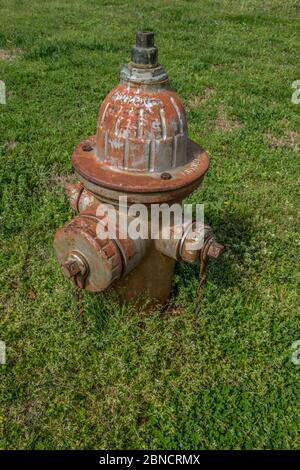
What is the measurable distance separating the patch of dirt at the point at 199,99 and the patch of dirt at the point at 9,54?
3157 mm

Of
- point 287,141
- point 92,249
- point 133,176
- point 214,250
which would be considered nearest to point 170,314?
point 214,250

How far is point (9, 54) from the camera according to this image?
25.9 feet

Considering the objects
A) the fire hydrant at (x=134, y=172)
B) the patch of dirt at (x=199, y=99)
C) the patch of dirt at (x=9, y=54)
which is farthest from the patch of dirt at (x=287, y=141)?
the patch of dirt at (x=9, y=54)

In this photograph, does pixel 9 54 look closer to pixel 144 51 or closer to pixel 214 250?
pixel 144 51

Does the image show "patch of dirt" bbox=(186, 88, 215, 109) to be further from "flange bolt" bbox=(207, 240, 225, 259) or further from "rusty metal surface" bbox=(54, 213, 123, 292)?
"rusty metal surface" bbox=(54, 213, 123, 292)

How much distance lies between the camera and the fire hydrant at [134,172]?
2.48m

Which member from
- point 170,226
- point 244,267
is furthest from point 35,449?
point 244,267

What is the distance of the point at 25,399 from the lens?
114 inches

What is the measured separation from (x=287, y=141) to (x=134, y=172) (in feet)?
12.9

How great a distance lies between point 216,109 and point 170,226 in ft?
13.6

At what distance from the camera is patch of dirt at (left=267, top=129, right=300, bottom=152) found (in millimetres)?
5816

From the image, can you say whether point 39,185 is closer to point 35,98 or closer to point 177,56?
point 35,98

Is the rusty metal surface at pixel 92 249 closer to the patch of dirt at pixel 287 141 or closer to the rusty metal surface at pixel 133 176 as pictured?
the rusty metal surface at pixel 133 176
